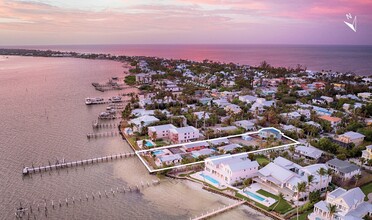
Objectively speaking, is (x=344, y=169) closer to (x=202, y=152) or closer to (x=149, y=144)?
(x=202, y=152)

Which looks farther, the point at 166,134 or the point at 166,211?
the point at 166,134

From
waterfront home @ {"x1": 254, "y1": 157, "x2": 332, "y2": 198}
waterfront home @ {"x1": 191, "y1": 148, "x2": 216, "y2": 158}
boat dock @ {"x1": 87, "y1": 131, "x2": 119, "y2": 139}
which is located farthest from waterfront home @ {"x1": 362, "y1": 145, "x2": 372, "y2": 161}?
boat dock @ {"x1": 87, "y1": 131, "x2": 119, "y2": 139}

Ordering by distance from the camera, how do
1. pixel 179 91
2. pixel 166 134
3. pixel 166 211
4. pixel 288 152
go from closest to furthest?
pixel 166 211, pixel 288 152, pixel 166 134, pixel 179 91

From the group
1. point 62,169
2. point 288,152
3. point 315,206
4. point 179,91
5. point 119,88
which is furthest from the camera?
point 119,88

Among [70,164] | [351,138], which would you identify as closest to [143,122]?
[70,164]

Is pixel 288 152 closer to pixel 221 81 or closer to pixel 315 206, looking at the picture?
pixel 315 206

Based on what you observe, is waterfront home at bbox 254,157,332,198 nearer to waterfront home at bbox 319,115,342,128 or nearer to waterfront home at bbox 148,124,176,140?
waterfront home at bbox 148,124,176,140

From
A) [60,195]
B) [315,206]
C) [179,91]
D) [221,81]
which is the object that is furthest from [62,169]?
[221,81]
